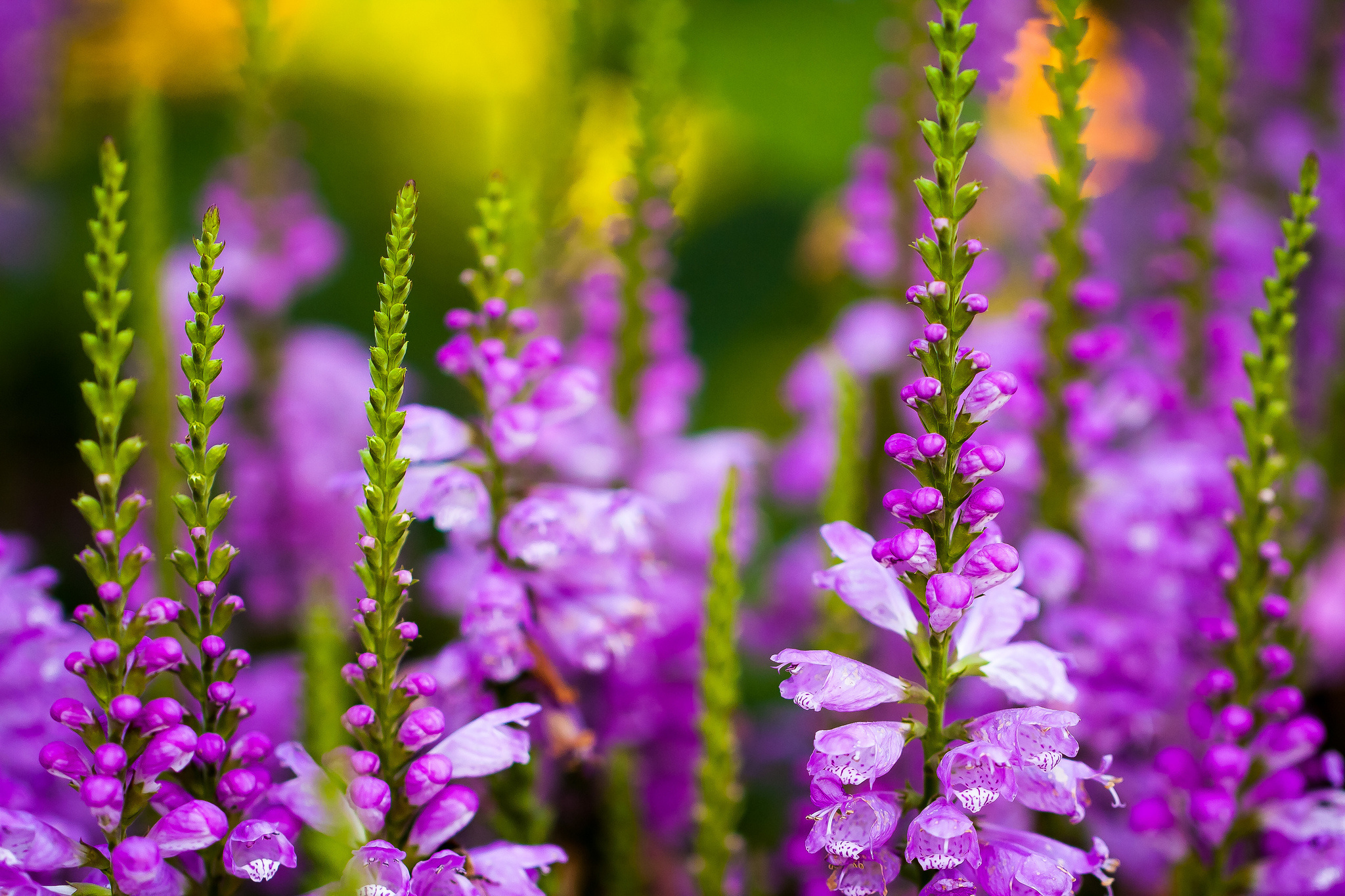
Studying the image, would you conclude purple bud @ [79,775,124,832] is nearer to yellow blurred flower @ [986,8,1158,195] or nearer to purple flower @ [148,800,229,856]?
purple flower @ [148,800,229,856]

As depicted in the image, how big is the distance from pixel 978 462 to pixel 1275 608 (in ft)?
0.60

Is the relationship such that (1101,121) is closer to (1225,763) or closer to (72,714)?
(1225,763)

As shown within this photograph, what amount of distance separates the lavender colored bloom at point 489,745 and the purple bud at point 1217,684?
240mm

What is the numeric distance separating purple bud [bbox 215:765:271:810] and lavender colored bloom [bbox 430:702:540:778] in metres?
0.05

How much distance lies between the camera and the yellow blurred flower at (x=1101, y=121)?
107 cm

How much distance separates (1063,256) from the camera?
0.48 metres

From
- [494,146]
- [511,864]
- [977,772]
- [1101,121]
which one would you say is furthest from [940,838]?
[1101,121]

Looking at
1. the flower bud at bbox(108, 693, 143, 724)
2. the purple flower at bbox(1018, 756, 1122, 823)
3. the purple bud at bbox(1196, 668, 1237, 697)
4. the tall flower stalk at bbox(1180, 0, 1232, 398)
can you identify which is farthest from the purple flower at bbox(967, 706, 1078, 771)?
the tall flower stalk at bbox(1180, 0, 1232, 398)

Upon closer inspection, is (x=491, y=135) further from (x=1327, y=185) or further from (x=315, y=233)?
(x=1327, y=185)

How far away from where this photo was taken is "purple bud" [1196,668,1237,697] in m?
0.38

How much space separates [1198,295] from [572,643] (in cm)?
41

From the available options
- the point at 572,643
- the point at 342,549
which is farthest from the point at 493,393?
the point at 342,549

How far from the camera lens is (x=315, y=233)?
0.71m

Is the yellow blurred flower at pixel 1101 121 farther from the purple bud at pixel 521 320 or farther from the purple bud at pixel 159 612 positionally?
the purple bud at pixel 159 612
